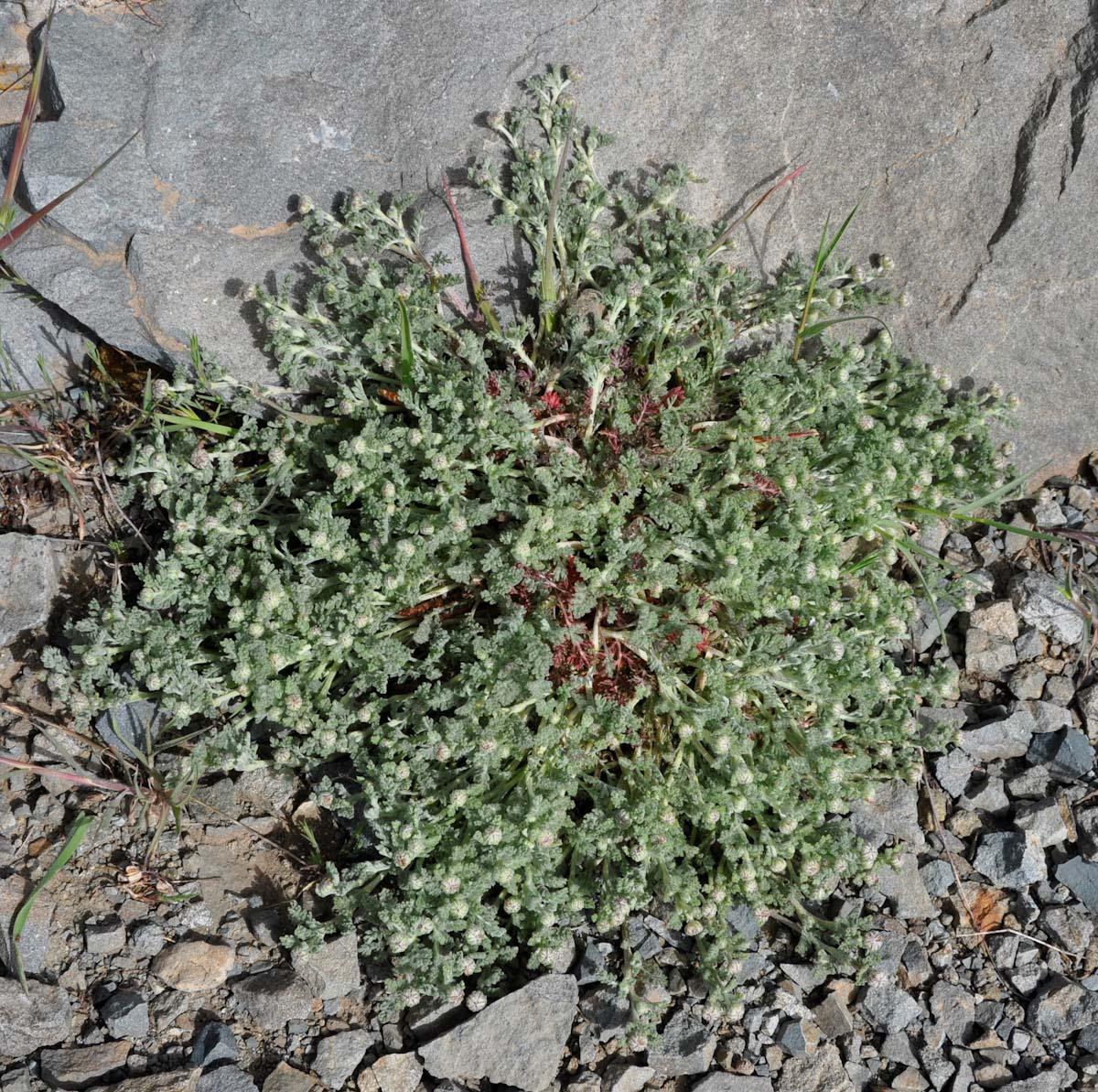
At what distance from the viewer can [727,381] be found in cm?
428

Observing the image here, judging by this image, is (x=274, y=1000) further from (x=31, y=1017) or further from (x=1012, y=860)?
(x=1012, y=860)

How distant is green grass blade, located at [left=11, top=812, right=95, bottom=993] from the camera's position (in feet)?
10.9

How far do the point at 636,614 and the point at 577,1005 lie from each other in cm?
143

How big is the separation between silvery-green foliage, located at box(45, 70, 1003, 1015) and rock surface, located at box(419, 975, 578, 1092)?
0.15 metres

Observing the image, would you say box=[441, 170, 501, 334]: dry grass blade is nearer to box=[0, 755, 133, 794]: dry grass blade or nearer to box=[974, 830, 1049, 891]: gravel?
box=[0, 755, 133, 794]: dry grass blade

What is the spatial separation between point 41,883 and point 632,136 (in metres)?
3.64

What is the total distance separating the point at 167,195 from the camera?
160 inches

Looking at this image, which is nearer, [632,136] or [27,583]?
[27,583]

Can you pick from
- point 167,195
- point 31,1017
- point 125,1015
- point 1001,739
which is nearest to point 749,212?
point 167,195

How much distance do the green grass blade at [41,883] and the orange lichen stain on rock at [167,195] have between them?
2.33 m

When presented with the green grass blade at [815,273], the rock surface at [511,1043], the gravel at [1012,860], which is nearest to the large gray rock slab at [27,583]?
the rock surface at [511,1043]

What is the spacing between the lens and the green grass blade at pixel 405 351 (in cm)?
368

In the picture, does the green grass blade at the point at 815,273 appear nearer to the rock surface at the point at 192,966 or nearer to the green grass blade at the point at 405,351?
the green grass blade at the point at 405,351

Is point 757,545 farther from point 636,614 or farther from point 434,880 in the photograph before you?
point 434,880
